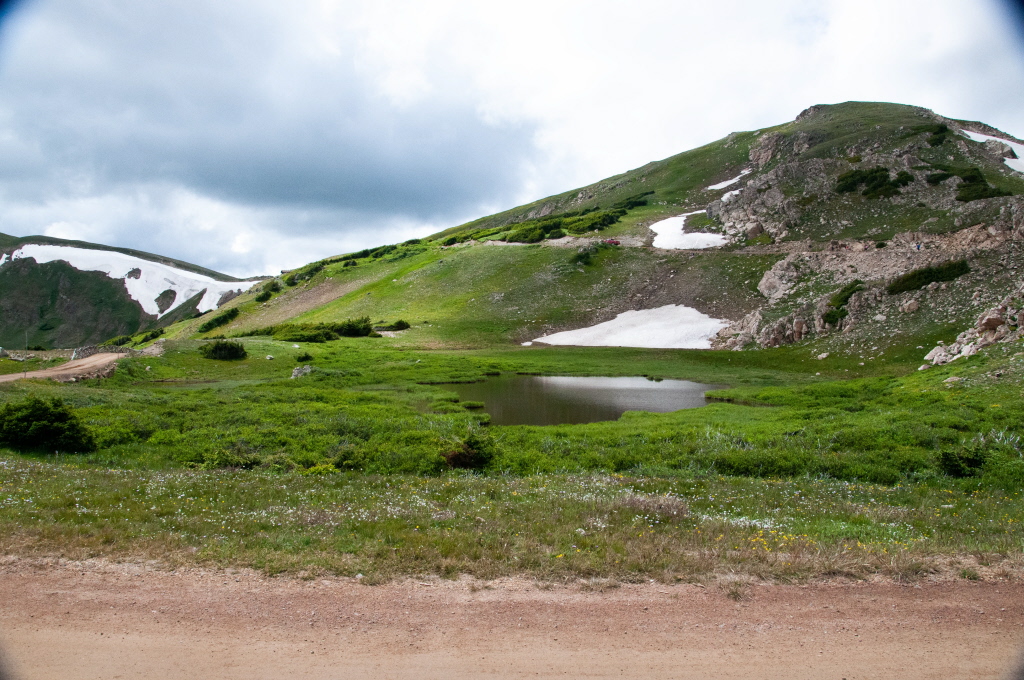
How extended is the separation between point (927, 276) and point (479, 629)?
58690mm

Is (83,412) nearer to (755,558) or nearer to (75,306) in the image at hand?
(755,558)

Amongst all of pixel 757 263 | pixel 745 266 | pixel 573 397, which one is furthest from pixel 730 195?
pixel 573 397

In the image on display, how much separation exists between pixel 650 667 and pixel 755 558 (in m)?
3.49

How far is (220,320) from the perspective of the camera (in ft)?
297

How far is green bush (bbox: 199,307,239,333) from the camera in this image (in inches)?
3441

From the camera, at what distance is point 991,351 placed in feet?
95.8

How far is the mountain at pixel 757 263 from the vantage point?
166ft

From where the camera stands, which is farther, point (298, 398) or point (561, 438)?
point (298, 398)

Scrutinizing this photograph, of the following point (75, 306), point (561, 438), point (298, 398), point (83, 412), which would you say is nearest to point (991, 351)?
point (561, 438)

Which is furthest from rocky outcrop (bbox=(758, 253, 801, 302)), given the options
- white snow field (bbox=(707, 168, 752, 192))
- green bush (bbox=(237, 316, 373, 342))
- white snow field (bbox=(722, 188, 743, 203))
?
white snow field (bbox=(707, 168, 752, 192))

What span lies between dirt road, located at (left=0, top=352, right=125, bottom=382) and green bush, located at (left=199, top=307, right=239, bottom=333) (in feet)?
162

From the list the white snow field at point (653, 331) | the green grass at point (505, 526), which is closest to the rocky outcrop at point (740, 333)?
the white snow field at point (653, 331)

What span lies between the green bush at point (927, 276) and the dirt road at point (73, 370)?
66.3 meters

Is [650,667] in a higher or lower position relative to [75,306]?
lower
